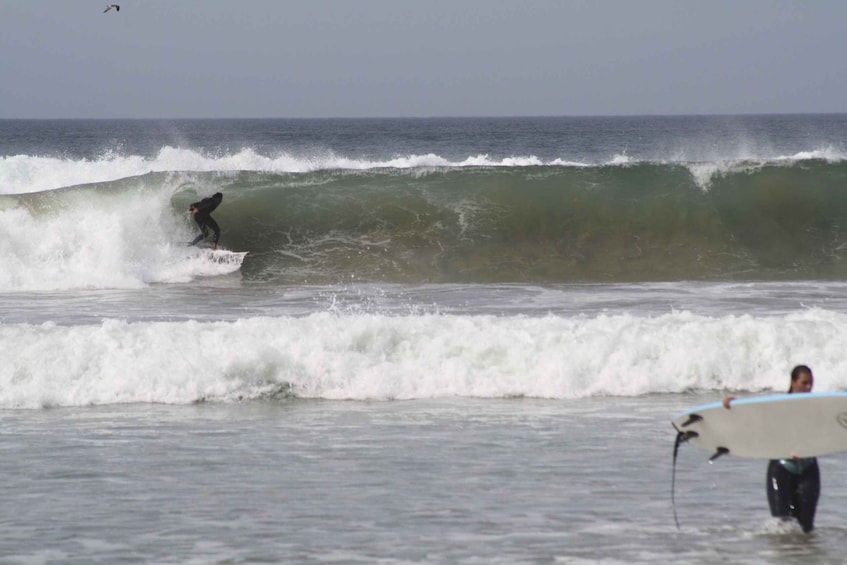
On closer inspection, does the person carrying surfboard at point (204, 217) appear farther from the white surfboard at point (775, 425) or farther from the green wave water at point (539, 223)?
the white surfboard at point (775, 425)

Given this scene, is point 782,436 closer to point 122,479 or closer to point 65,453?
Answer: point 122,479

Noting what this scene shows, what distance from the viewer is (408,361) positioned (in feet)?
35.1

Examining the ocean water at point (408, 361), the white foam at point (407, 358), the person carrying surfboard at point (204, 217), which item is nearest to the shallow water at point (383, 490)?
the ocean water at point (408, 361)

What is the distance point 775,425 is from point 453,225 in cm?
1523

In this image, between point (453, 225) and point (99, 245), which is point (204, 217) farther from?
point (453, 225)

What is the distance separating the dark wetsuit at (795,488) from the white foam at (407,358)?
398 cm

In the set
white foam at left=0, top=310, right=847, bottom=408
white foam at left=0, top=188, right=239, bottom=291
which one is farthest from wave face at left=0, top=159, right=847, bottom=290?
white foam at left=0, top=310, right=847, bottom=408

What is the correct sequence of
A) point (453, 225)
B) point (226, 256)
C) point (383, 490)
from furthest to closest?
point (453, 225), point (226, 256), point (383, 490)

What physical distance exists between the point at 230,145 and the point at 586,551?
78.0 meters

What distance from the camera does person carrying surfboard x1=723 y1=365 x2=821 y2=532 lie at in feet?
20.4

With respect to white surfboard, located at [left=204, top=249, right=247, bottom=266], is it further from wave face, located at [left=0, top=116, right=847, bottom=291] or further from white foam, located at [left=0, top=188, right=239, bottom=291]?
wave face, located at [left=0, top=116, right=847, bottom=291]

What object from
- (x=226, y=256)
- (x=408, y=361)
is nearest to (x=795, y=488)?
(x=408, y=361)

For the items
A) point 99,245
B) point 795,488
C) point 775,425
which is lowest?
point 795,488

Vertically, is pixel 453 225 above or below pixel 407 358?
above
